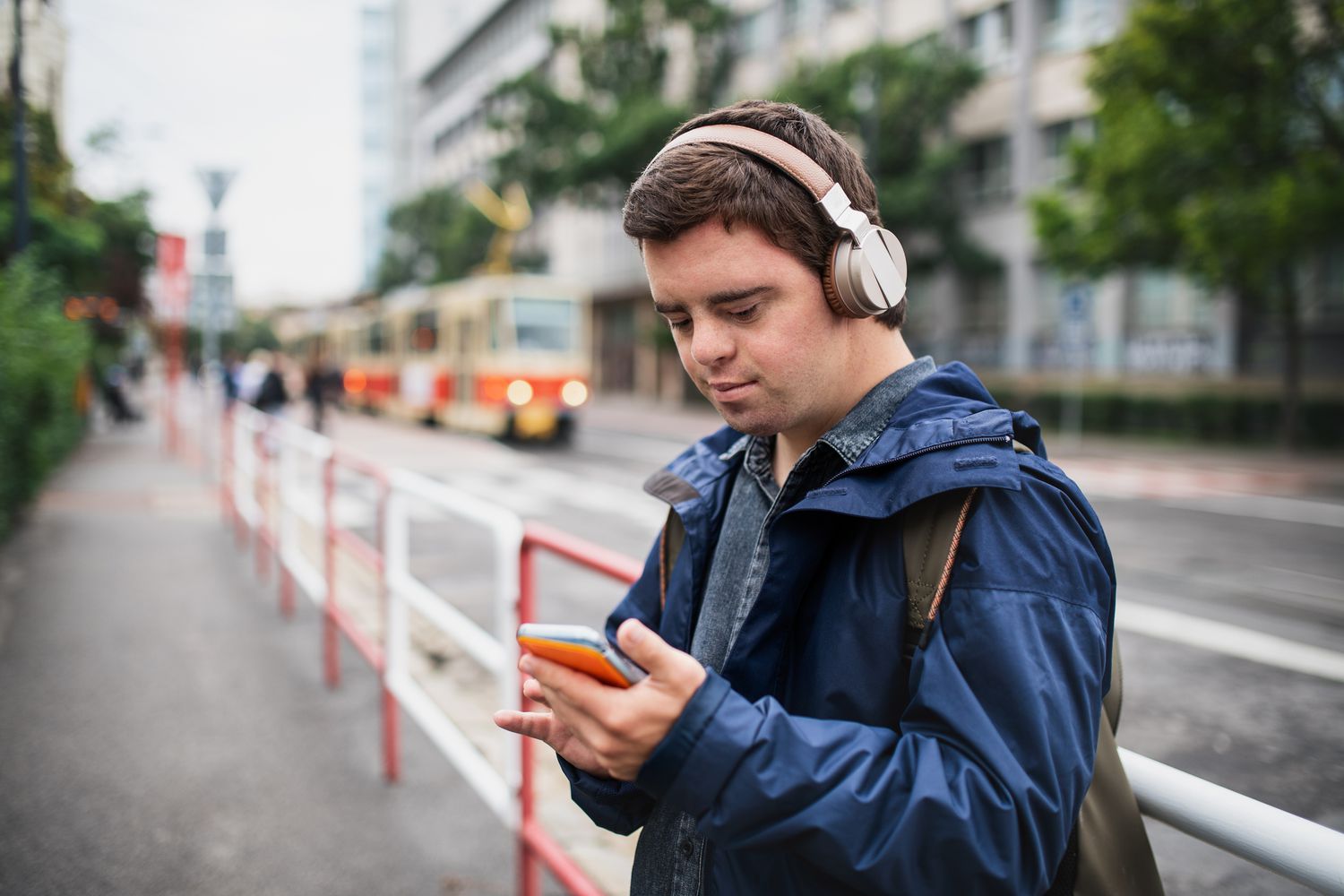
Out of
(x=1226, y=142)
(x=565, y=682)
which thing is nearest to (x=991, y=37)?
(x=1226, y=142)

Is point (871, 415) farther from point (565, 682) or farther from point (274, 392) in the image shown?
point (274, 392)

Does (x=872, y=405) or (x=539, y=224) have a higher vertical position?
(x=539, y=224)

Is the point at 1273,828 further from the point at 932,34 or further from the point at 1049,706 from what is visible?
the point at 932,34

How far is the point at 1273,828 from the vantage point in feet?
3.80

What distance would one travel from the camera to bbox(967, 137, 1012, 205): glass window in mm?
27306

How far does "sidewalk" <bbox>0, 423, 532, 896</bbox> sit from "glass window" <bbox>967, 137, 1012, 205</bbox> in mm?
24521

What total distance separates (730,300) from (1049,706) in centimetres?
57

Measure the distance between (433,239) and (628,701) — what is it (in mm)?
55453

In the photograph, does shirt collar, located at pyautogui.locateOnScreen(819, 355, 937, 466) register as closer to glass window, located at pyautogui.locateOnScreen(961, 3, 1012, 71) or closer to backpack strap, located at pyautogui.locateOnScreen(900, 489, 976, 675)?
backpack strap, located at pyautogui.locateOnScreen(900, 489, 976, 675)

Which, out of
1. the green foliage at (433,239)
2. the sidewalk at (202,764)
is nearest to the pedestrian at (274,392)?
the sidewalk at (202,764)

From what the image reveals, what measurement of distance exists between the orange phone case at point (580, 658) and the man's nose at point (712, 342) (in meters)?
0.41

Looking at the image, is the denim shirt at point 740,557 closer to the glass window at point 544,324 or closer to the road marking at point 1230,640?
the road marking at point 1230,640

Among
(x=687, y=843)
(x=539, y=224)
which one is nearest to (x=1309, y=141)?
(x=687, y=843)

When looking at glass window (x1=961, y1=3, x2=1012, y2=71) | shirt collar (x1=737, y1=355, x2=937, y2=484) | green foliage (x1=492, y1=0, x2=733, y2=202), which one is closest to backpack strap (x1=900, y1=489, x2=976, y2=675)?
shirt collar (x1=737, y1=355, x2=937, y2=484)
